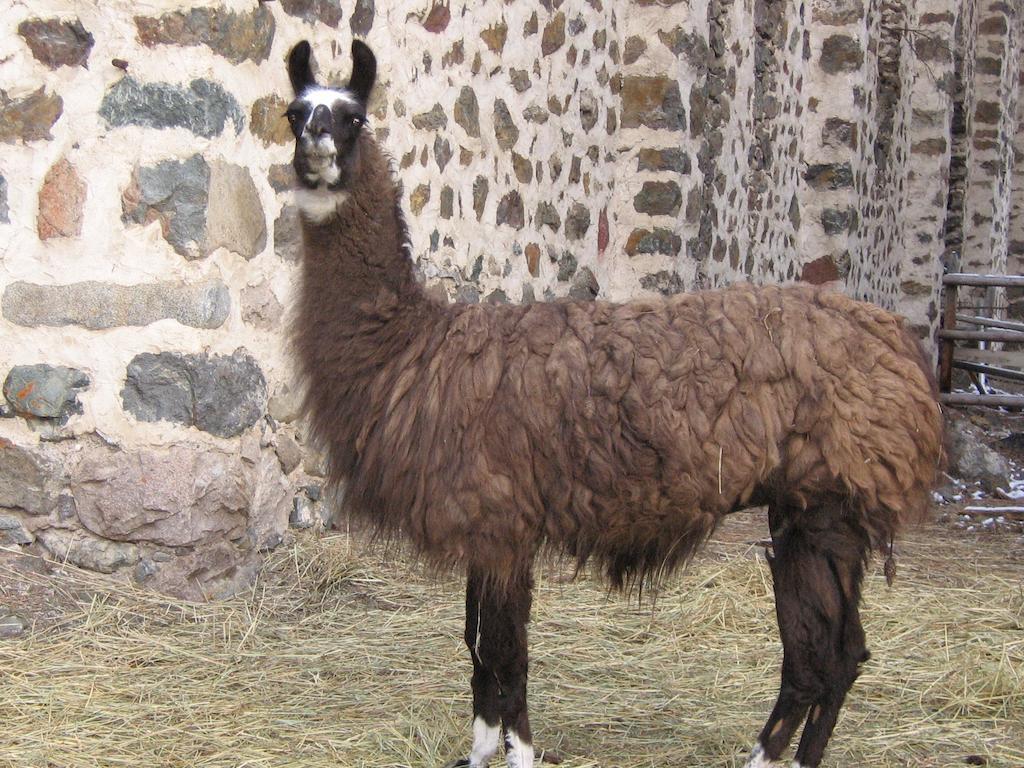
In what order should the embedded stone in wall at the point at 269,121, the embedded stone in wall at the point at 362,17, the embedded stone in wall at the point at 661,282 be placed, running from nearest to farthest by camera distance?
1. the embedded stone in wall at the point at 269,121
2. the embedded stone in wall at the point at 362,17
3. the embedded stone in wall at the point at 661,282

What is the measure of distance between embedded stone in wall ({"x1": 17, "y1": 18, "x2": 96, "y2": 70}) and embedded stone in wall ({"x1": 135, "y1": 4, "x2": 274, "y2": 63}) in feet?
0.61

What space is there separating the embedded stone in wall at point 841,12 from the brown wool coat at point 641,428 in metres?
7.31

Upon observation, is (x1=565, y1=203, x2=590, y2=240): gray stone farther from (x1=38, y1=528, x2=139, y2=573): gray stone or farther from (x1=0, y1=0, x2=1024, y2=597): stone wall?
(x1=38, y1=528, x2=139, y2=573): gray stone

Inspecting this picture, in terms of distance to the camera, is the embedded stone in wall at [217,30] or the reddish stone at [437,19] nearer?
the embedded stone in wall at [217,30]

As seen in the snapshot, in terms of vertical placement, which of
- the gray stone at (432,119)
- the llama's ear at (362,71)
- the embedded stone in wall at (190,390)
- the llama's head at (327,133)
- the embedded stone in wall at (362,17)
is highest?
the embedded stone in wall at (362,17)

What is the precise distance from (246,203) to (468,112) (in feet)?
5.78

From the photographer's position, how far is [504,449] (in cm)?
329

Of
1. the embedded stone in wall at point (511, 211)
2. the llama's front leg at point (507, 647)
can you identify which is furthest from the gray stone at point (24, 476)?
the embedded stone in wall at point (511, 211)

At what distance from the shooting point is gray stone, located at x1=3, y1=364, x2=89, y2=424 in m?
4.35

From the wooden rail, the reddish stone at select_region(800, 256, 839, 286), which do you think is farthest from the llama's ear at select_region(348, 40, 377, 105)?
the wooden rail

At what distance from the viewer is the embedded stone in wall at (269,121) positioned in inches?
185

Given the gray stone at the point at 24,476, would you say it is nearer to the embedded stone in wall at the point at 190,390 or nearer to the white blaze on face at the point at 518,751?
the embedded stone in wall at the point at 190,390

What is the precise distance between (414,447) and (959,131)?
528 inches

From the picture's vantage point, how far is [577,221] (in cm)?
725
